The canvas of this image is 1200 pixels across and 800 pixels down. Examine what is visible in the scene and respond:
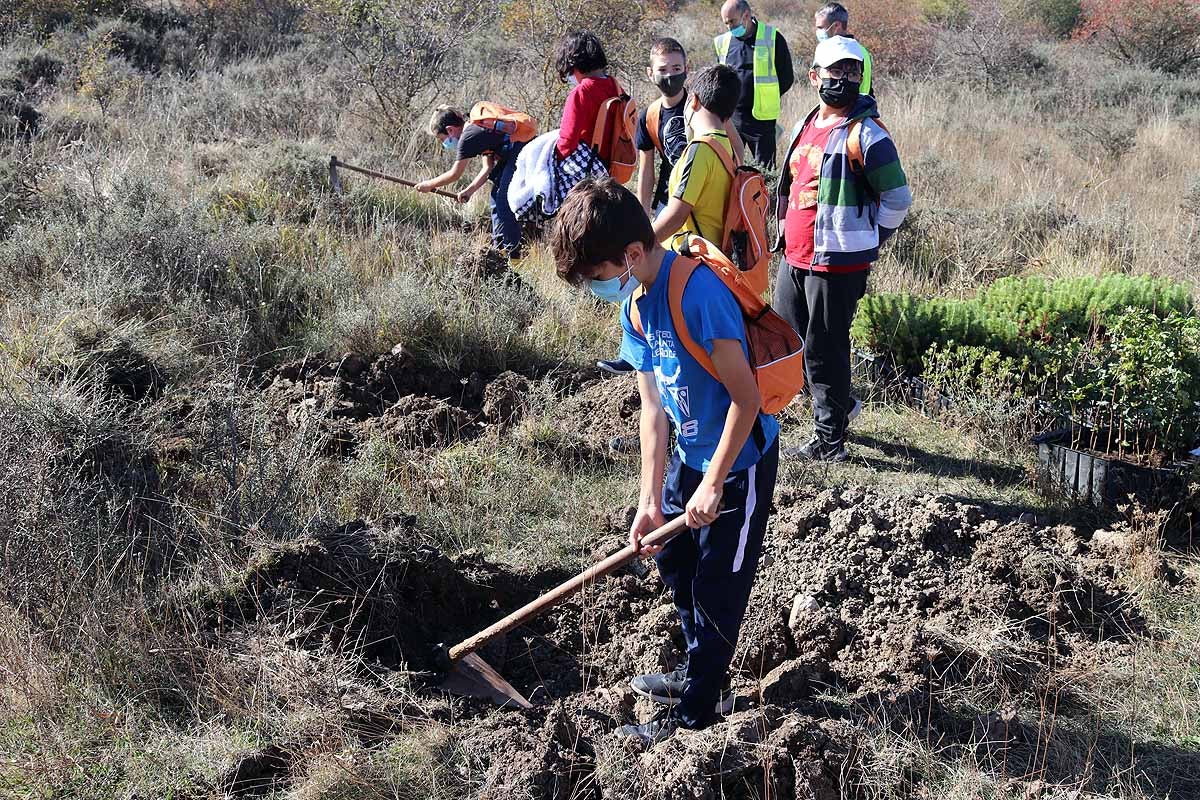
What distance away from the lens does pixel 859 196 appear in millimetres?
4395

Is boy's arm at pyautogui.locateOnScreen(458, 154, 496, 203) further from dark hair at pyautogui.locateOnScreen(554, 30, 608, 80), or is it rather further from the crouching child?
dark hair at pyautogui.locateOnScreen(554, 30, 608, 80)

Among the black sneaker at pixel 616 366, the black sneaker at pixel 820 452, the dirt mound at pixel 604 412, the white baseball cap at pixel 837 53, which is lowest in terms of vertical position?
the dirt mound at pixel 604 412

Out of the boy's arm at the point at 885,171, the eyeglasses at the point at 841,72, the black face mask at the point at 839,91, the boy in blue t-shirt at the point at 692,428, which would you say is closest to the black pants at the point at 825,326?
the boy's arm at the point at 885,171

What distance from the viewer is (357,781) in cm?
285

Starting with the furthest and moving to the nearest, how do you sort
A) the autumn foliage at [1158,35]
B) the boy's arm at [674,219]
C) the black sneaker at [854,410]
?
the autumn foliage at [1158,35]
the black sneaker at [854,410]
the boy's arm at [674,219]

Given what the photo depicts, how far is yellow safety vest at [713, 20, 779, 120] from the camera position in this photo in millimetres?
8078

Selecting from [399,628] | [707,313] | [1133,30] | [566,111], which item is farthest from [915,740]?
[1133,30]

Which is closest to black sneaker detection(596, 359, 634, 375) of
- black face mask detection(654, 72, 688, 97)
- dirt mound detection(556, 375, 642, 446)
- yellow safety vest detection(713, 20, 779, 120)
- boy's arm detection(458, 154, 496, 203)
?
dirt mound detection(556, 375, 642, 446)

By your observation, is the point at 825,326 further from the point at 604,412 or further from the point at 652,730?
the point at 652,730

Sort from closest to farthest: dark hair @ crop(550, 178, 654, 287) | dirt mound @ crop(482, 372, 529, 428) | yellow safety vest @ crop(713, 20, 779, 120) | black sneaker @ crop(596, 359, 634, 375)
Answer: dark hair @ crop(550, 178, 654, 287), dirt mound @ crop(482, 372, 529, 428), black sneaker @ crop(596, 359, 634, 375), yellow safety vest @ crop(713, 20, 779, 120)

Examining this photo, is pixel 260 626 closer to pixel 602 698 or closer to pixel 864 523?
pixel 602 698

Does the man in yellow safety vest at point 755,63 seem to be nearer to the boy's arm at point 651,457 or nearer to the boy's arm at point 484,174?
the boy's arm at point 484,174

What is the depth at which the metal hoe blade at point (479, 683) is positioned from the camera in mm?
3438

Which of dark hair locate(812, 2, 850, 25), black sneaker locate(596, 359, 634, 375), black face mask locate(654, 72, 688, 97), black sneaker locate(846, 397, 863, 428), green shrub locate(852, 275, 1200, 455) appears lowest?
black sneaker locate(596, 359, 634, 375)
